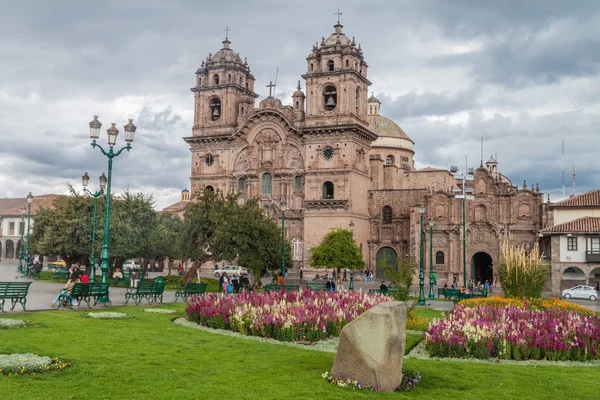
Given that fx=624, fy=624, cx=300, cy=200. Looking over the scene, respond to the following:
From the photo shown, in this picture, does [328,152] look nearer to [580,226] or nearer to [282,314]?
[580,226]

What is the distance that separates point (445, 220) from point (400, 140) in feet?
55.9

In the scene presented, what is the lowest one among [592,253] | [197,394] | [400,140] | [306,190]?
[197,394]

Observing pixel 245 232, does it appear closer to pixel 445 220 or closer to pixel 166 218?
pixel 166 218

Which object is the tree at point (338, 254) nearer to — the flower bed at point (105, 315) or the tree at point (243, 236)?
the tree at point (243, 236)

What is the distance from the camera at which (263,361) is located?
11.7 metres

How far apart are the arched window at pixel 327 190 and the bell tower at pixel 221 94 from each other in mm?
11240

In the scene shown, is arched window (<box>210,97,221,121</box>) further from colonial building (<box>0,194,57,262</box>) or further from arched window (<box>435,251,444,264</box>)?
colonial building (<box>0,194,57,262</box>)

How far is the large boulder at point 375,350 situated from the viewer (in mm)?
9609

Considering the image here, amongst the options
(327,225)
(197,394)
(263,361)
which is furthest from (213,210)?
(197,394)

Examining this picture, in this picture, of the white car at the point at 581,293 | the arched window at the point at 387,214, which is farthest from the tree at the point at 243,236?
the arched window at the point at 387,214

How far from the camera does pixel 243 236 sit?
35.1m

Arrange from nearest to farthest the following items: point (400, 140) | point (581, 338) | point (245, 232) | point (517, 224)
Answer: point (581, 338) < point (245, 232) < point (517, 224) < point (400, 140)

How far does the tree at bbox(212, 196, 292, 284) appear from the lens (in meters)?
35.0

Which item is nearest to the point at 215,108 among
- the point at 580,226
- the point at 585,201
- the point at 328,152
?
the point at 328,152
